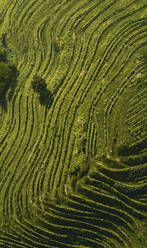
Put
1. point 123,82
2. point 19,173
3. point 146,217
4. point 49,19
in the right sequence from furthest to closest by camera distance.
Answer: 1. point 49,19
2. point 19,173
3. point 123,82
4. point 146,217

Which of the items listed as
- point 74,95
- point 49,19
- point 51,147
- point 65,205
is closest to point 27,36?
point 49,19

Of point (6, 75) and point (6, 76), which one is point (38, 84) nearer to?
point (6, 76)

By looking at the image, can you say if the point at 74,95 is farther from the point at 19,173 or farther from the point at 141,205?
the point at 141,205

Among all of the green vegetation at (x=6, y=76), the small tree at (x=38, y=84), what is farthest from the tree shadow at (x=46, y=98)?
the green vegetation at (x=6, y=76)

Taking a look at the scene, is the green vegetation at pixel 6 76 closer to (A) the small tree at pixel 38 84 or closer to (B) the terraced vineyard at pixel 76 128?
(B) the terraced vineyard at pixel 76 128

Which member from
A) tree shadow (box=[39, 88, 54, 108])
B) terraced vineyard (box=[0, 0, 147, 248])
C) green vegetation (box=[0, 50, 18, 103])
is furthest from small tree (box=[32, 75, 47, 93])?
green vegetation (box=[0, 50, 18, 103])

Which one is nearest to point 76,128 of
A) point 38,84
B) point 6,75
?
point 38,84

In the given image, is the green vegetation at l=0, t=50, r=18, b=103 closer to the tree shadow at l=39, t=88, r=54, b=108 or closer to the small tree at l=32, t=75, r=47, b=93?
the small tree at l=32, t=75, r=47, b=93
